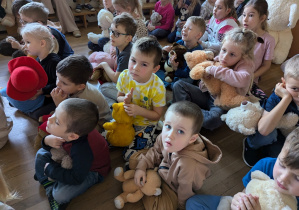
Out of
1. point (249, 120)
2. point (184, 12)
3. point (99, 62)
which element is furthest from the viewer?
point (184, 12)

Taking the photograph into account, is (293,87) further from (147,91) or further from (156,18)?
(156,18)

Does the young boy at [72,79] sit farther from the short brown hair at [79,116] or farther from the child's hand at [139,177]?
the child's hand at [139,177]

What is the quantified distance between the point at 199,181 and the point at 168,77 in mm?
1307

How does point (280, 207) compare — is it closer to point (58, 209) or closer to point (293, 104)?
point (293, 104)

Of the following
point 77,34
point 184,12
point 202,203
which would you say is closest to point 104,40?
point 77,34

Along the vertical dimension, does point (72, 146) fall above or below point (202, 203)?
above

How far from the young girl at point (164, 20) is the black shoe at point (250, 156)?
2.21 m

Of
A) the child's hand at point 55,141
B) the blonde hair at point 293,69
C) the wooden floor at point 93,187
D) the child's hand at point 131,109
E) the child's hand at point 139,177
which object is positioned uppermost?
the blonde hair at point 293,69

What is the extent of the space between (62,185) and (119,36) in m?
1.22

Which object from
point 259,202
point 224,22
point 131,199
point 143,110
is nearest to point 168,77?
point 224,22

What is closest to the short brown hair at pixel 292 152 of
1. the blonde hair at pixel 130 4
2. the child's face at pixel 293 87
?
the child's face at pixel 293 87

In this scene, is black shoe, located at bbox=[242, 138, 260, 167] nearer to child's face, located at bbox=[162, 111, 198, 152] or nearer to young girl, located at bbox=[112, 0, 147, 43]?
child's face, located at bbox=[162, 111, 198, 152]

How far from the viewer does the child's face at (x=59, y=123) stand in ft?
3.69

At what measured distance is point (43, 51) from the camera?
1710mm
